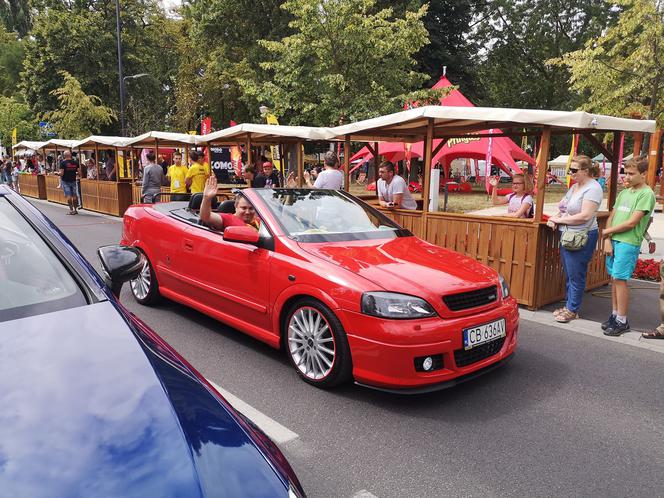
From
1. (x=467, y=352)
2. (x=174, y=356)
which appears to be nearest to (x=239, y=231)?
(x=467, y=352)

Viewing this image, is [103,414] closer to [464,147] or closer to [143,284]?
[143,284]

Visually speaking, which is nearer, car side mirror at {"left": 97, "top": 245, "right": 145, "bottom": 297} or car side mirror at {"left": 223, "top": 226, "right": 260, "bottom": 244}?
car side mirror at {"left": 97, "top": 245, "right": 145, "bottom": 297}

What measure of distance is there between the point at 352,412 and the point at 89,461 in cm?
246

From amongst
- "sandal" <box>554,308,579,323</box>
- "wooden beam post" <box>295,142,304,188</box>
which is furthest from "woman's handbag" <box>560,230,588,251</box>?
"wooden beam post" <box>295,142,304,188</box>

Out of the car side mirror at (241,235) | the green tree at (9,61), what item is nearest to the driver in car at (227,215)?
the car side mirror at (241,235)

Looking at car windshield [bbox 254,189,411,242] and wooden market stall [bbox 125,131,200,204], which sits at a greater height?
wooden market stall [bbox 125,131,200,204]

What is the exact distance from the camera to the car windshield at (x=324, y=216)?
4.64 metres

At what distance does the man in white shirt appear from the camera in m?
8.20

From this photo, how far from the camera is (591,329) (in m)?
5.75

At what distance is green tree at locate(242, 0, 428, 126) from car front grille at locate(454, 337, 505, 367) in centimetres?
1275

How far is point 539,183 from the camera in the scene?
6.50m

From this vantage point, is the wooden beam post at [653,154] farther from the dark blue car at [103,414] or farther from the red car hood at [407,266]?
the dark blue car at [103,414]

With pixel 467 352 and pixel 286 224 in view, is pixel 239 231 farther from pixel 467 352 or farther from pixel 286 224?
pixel 467 352

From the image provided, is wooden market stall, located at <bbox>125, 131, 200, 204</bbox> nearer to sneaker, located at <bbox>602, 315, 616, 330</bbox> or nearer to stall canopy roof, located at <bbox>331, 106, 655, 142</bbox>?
stall canopy roof, located at <bbox>331, 106, 655, 142</bbox>
